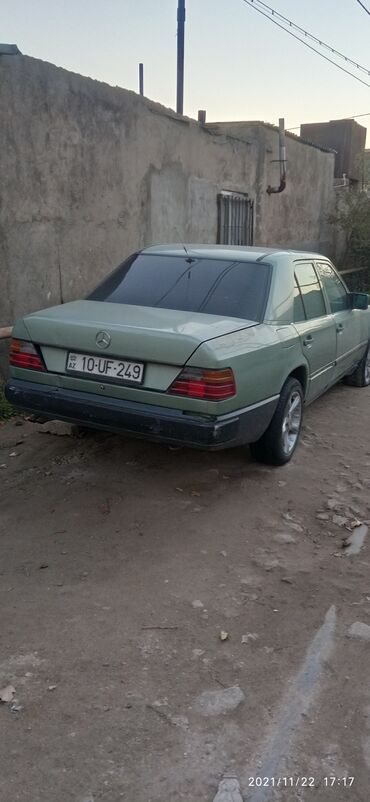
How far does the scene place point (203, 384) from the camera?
11.3 ft

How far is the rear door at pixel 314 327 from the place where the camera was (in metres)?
4.73

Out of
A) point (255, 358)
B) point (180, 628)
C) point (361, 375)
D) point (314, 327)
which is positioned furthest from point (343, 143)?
point (180, 628)

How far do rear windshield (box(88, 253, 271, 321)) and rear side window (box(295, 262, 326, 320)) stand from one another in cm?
59

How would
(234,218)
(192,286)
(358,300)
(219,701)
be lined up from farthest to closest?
(234,218) < (358,300) < (192,286) < (219,701)

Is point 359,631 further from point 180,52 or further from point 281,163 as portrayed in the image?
point 180,52

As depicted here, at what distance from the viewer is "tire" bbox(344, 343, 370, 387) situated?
7020mm

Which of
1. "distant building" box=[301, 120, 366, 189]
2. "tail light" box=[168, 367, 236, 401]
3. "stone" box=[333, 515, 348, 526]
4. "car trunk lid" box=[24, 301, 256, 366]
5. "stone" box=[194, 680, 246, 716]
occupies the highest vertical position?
"distant building" box=[301, 120, 366, 189]

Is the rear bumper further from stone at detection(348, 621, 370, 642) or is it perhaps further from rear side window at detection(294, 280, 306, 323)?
stone at detection(348, 621, 370, 642)

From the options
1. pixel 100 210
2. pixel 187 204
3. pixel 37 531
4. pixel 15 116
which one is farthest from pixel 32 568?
pixel 187 204

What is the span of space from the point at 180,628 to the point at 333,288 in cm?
382

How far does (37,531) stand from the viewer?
3561 millimetres

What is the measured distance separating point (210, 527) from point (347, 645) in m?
1.14
